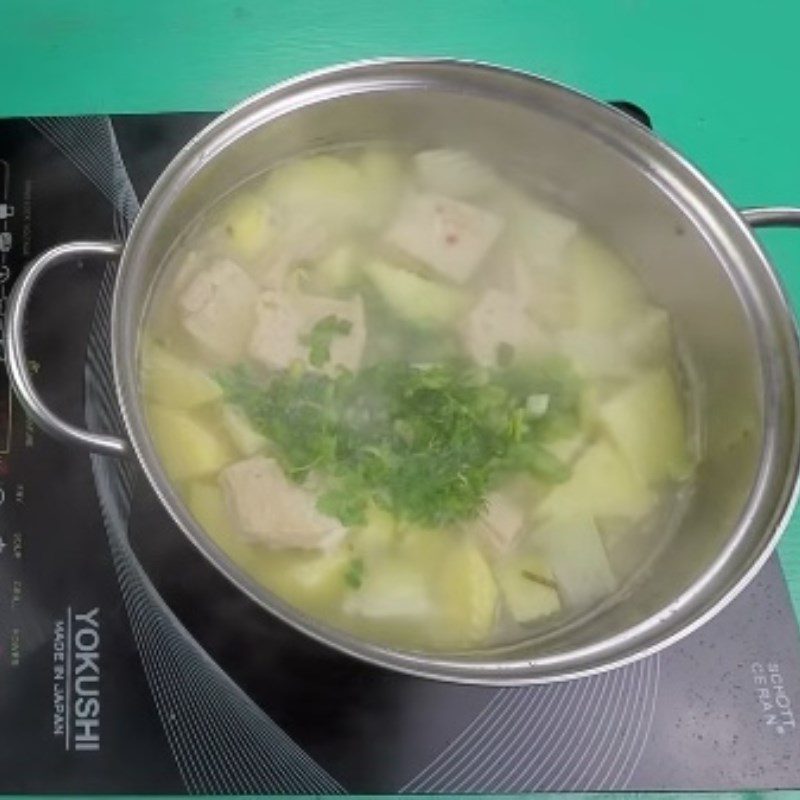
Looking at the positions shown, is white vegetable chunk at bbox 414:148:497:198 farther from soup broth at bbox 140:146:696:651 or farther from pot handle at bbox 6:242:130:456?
pot handle at bbox 6:242:130:456

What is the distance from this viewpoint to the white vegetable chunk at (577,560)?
1.26 m

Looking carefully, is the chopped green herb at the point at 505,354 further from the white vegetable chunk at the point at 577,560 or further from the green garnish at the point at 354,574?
the green garnish at the point at 354,574

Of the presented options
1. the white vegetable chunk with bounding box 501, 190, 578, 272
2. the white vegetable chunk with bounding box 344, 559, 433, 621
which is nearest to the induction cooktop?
the white vegetable chunk with bounding box 344, 559, 433, 621

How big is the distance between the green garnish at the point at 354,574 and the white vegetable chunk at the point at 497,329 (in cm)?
32

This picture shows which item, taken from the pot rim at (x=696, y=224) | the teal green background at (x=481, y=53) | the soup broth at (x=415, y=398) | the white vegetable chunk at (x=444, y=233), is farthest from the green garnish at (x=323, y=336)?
the teal green background at (x=481, y=53)

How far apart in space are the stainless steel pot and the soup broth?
0.15ft

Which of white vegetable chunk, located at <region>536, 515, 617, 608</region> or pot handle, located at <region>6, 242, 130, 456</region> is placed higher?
pot handle, located at <region>6, 242, 130, 456</region>

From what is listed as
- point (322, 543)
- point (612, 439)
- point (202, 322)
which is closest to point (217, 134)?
point (202, 322)

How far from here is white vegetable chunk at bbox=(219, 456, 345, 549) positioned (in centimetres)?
118

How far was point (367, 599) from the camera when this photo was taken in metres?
1.19

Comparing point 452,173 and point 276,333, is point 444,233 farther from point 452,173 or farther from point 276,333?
point 276,333

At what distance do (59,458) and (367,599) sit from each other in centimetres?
41

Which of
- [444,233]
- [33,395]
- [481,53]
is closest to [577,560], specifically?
[444,233]

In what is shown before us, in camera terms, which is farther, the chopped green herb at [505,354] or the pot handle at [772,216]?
the chopped green herb at [505,354]
